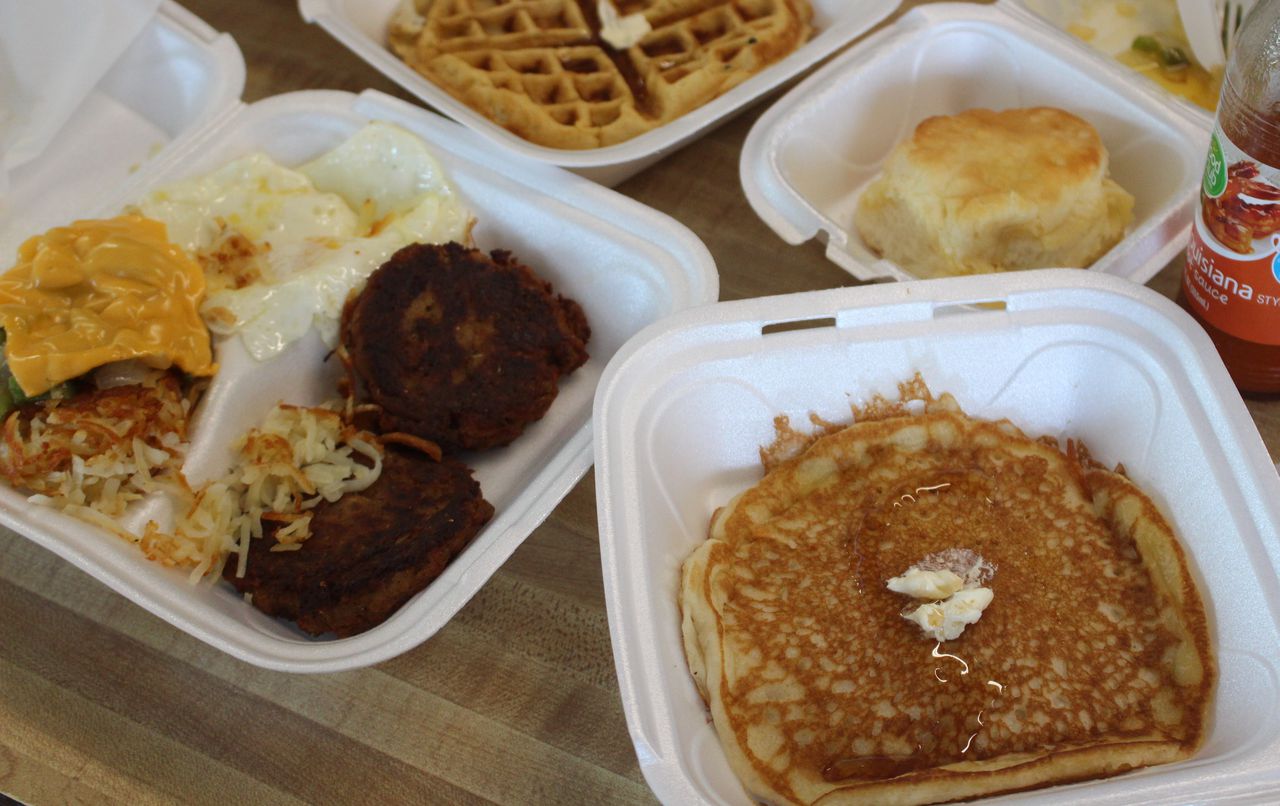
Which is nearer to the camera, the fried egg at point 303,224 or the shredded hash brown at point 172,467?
the shredded hash brown at point 172,467

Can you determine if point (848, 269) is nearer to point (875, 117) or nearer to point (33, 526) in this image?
point (875, 117)

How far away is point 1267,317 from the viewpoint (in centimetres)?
134

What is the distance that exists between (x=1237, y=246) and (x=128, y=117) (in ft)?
6.54

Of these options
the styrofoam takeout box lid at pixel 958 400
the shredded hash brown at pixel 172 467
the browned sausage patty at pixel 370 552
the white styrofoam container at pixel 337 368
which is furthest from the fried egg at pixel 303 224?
the styrofoam takeout box lid at pixel 958 400

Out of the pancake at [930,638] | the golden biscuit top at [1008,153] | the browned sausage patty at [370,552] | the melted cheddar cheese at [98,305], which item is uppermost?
the melted cheddar cheese at [98,305]

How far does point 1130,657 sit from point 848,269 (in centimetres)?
68

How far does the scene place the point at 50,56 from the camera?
2059mm

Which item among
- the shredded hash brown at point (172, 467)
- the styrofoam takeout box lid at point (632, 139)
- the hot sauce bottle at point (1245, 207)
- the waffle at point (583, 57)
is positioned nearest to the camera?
the hot sauce bottle at point (1245, 207)

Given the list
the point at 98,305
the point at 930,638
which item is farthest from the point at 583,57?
the point at 930,638

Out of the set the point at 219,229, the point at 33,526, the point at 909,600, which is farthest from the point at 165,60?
the point at 909,600

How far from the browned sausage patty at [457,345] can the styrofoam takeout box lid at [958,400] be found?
318mm

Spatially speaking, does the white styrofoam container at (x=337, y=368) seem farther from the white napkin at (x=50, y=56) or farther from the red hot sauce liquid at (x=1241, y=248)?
the red hot sauce liquid at (x=1241, y=248)

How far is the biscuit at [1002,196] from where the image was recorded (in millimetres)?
1609

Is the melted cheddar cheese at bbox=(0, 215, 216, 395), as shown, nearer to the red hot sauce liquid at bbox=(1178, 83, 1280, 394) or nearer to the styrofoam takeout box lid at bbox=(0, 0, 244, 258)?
the styrofoam takeout box lid at bbox=(0, 0, 244, 258)
